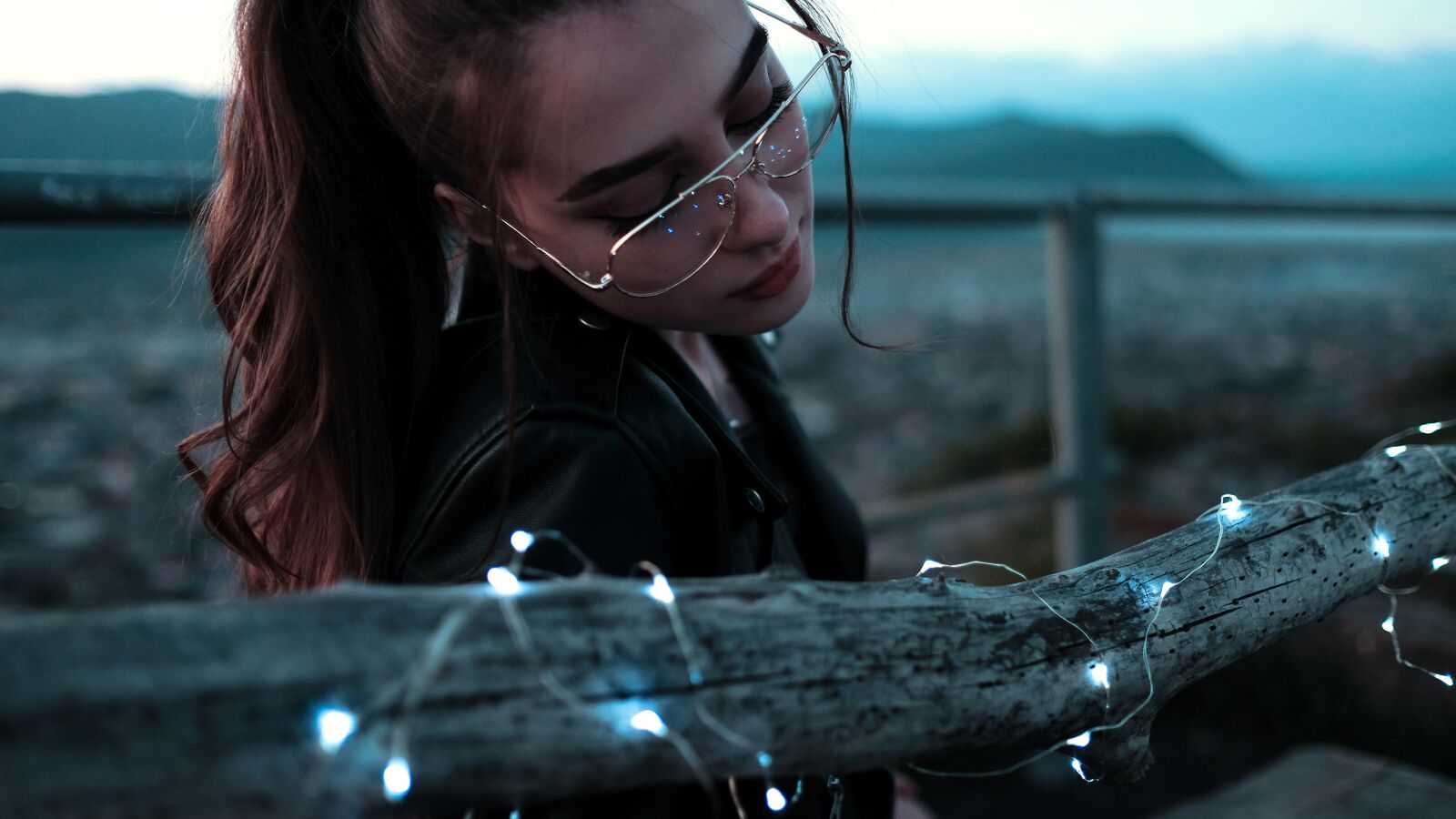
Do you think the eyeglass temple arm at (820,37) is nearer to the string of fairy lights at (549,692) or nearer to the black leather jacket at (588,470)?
the black leather jacket at (588,470)

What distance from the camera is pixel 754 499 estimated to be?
977 millimetres

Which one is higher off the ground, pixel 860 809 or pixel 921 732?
pixel 921 732

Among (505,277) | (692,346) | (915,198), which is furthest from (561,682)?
(915,198)

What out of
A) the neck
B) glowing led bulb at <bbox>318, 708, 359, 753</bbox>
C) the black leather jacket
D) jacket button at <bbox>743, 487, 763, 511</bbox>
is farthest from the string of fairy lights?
the neck

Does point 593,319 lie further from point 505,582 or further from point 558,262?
point 505,582

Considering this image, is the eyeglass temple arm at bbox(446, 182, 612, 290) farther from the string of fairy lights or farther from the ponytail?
the string of fairy lights

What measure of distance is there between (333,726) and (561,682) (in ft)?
0.36

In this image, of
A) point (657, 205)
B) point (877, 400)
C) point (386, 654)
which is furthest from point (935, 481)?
point (386, 654)

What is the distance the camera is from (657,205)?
0.93 meters

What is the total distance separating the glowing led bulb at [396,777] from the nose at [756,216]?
1.91ft

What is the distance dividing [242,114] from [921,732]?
0.88 meters

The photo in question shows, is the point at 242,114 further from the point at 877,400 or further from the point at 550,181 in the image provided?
the point at 877,400

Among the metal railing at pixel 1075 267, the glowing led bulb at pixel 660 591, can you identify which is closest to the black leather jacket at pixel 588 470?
the glowing led bulb at pixel 660 591

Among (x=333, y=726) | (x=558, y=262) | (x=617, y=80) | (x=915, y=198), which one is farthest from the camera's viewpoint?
(x=915, y=198)
